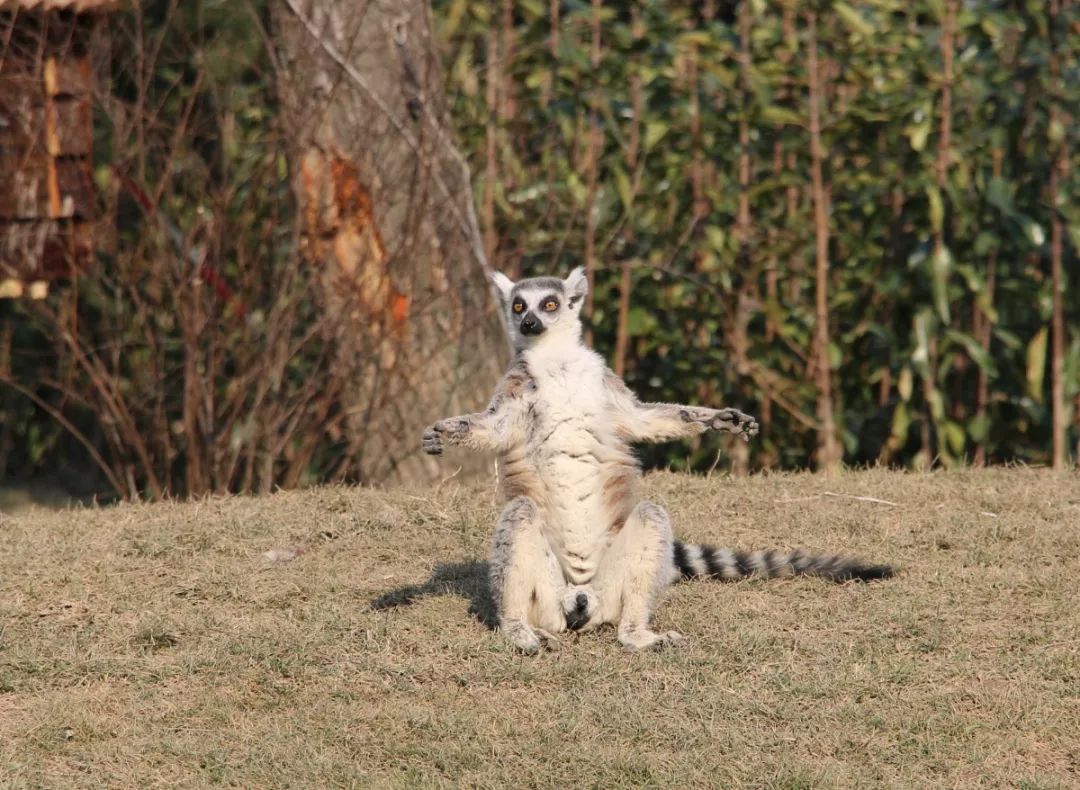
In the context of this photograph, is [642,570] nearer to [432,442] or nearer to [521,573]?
[521,573]

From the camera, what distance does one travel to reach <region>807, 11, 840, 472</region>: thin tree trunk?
9.48 meters

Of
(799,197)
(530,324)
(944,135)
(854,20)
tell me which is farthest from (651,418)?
(799,197)

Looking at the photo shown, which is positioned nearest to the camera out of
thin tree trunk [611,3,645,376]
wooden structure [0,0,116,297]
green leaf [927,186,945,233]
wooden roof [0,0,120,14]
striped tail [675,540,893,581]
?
striped tail [675,540,893,581]

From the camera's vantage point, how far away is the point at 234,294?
9562 mm

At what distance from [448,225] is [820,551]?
378cm

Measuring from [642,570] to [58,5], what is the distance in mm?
5391

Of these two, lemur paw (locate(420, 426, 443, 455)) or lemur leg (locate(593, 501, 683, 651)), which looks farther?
lemur leg (locate(593, 501, 683, 651))

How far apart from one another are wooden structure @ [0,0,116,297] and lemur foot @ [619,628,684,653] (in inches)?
193

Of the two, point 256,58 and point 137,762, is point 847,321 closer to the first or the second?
point 256,58

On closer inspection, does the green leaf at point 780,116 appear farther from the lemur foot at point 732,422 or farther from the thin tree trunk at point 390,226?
the lemur foot at point 732,422

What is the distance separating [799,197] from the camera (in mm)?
10359

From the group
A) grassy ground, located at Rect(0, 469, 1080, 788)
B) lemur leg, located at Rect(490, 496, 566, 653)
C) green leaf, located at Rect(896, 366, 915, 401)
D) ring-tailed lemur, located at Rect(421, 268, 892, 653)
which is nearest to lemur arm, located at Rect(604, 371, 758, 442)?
ring-tailed lemur, located at Rect(421, 268, 892, 653)

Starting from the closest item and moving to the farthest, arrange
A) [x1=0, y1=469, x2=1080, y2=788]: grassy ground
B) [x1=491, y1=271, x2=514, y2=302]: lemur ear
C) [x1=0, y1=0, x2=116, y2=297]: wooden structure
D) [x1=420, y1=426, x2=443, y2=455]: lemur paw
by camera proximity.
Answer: [x1=0, y1=469, x2=1080, y2=788]: grassy ground
[x1=420, y1=426, x2=443, y2=455]: lemur paw
[x1=491, y1=271, x2=514, y2=302]: lemur ear
[x1=0, y1=0, x2=116, y2=297]: wooden structure

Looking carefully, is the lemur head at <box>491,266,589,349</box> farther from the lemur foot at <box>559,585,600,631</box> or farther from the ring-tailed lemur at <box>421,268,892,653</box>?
the lemur foot at <box>559,585,600,631</box>
